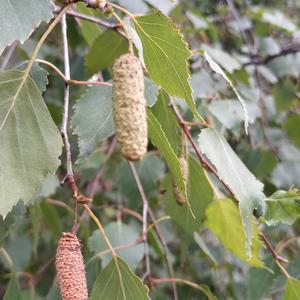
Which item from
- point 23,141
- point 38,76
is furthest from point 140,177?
point 23,141

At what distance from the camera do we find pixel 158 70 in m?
0.94

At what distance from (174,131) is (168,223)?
1.01m

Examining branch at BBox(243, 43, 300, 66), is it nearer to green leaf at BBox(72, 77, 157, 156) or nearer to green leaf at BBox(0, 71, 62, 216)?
green leaf at BBox(72, 77, 157, 156)

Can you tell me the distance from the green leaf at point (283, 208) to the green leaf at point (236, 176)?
0.04m

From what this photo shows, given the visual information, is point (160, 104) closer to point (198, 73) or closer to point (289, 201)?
point (289, 201)

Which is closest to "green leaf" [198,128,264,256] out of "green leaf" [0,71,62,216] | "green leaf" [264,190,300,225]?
"green leaf" [264,190,300,225]

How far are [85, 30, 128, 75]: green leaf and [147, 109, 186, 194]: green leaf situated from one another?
44 cm

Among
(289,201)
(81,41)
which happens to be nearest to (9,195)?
(289,201)

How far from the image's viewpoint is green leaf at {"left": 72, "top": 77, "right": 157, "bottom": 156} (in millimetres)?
1091

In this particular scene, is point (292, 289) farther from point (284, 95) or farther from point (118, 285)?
point (284, 95)

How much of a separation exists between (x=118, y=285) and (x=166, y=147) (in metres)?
0.26

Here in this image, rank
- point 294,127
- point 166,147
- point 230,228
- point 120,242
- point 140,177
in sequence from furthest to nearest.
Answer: point 294,127, point 140,177, point 120,242, point 230,228, point 166,147

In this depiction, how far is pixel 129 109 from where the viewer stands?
80 centimetres

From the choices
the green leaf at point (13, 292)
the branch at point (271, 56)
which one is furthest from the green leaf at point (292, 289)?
the branch at point (271, 56)
